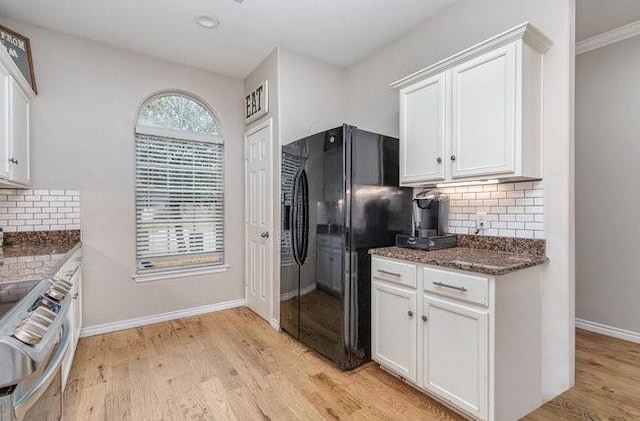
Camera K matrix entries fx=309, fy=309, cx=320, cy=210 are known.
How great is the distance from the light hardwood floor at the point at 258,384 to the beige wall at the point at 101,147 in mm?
463

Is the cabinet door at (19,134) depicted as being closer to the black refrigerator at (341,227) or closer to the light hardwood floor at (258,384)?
the light hardwood floor at (258,384)


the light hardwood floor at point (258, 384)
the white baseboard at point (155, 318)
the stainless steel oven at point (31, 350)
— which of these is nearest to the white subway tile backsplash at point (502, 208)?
the light hardwood floor at point (258, 384)

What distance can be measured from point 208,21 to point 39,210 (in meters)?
2.15

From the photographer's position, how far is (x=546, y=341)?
6.09 feet

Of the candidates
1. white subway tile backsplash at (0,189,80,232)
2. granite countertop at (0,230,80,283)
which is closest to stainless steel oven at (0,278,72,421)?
granite countertop at (0,230,80,283)

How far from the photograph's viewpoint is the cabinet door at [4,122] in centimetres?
197

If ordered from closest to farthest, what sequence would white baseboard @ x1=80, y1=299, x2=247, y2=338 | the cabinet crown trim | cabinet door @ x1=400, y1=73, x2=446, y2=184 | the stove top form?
the stove top < the cabinet crown trim < cabinet door @ x1=400, y1=73, x2=446, y2=184 < white baseboard @ x1=80, y1=299, x2=247, y2=338

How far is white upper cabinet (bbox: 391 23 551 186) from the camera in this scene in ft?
5.73

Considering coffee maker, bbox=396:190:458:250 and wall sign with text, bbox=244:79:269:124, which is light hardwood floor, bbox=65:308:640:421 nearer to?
coffee maker, bbox=396:190:458:250

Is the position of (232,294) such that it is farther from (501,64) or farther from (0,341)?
(501,64)

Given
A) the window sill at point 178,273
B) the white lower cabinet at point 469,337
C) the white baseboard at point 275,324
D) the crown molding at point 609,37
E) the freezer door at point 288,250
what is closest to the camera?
the white lower cabinet at point 469,337

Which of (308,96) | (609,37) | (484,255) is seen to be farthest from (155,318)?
(609,37)

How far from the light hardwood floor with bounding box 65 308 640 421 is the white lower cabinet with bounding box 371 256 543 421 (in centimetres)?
19

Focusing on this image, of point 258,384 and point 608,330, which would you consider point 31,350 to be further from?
point 608,330
